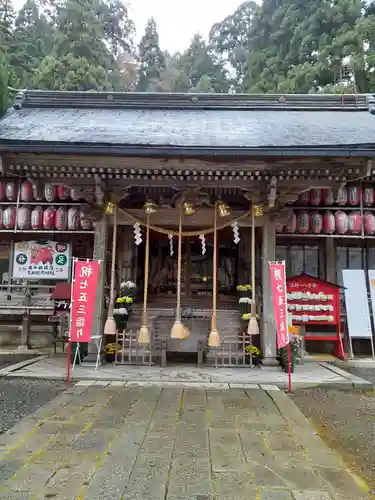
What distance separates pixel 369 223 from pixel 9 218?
890 centimetres

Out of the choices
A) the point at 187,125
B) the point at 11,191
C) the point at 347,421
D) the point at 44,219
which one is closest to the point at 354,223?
the point at 187,125

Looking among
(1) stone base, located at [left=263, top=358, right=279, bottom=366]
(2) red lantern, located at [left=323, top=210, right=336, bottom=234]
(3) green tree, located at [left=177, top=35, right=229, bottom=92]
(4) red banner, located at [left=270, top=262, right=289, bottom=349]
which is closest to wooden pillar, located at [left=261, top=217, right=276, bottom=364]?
(1) stone base, located at [left=263, top=358, right=279, bottom=366]

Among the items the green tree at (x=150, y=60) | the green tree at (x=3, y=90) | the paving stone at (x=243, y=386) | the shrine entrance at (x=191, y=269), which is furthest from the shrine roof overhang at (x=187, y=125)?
the green tree at (x=150, y=60)

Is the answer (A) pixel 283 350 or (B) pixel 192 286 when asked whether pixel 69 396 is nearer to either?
(A) pixel 283 350

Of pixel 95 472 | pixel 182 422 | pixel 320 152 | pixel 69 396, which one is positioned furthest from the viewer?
pixel 320 152

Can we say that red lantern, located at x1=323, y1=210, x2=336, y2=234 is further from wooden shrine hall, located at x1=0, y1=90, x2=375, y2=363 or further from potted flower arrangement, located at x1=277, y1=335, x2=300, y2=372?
potted flower arrangement, located at x1=277, y1=335, x2=300, y2=372

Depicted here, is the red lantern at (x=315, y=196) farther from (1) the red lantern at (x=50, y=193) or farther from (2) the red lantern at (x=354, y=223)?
(1) the red lantern at (x=50, y=193)

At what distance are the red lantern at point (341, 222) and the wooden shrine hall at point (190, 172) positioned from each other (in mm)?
121

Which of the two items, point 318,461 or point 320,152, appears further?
point 320,152

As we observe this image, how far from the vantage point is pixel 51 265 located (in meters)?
9.92

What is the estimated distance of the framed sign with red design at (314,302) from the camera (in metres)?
9.26

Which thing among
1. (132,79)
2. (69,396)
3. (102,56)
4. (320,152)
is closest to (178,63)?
(132,79)

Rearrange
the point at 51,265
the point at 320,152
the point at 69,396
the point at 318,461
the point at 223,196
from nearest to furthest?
the point at 318,461 → the point at 69,396 → the point at 320,152 → the point at 223,196 → the point at 51,265

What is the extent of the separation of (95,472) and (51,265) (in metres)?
7.46
